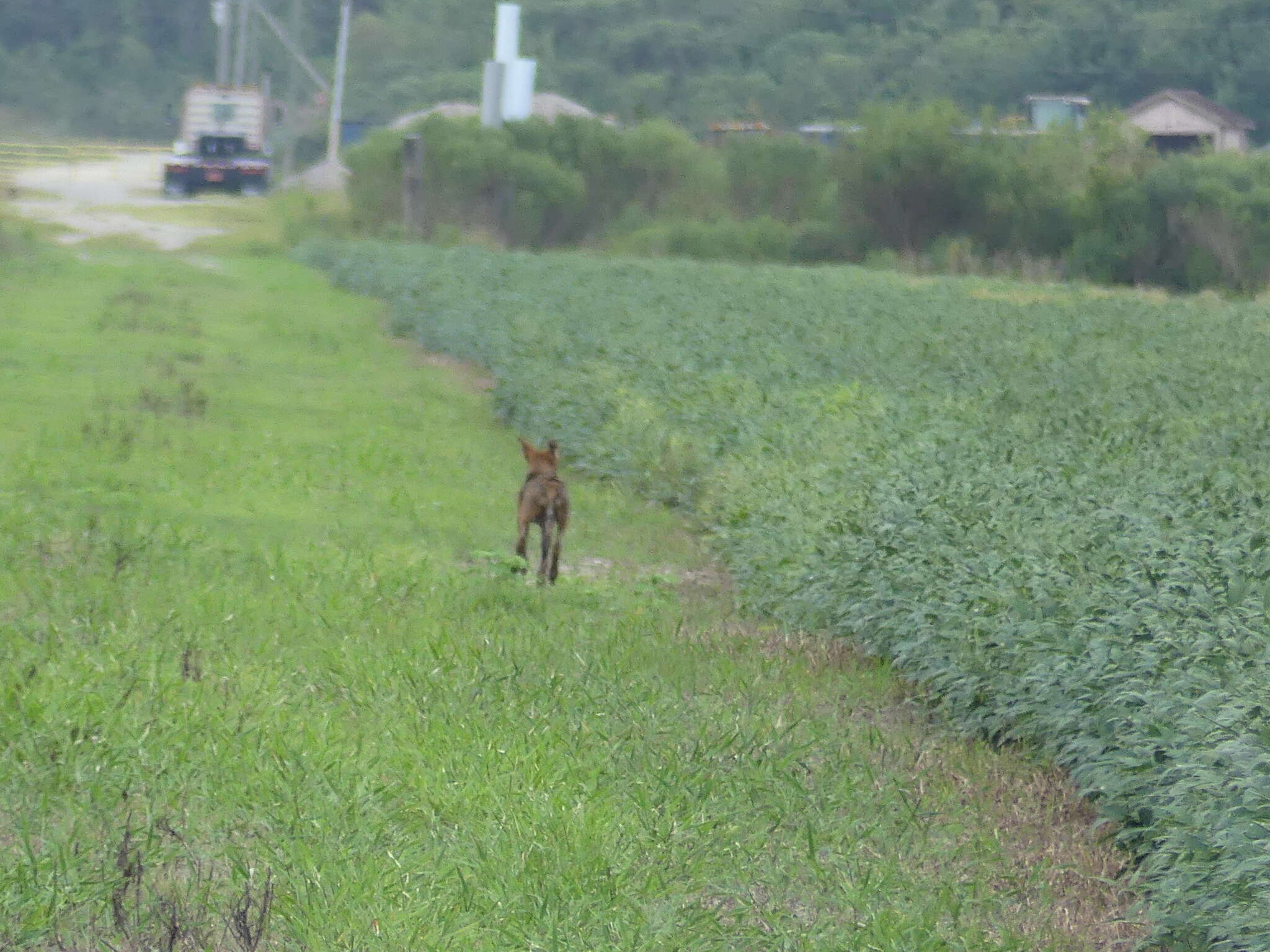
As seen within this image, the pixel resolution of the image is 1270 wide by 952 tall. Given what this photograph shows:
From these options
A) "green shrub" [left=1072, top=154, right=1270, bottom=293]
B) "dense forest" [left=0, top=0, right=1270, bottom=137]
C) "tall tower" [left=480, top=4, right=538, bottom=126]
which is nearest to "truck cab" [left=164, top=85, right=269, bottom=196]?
"tall tower" [left=480, top=4, right=538, bottom=126]

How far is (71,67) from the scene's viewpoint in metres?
79.5

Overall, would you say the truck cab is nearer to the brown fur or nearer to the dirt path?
the dirt path

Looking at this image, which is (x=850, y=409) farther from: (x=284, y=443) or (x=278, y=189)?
(x=278, y=189)

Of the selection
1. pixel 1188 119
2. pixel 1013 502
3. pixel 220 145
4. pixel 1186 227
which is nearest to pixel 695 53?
pixel 1188 119

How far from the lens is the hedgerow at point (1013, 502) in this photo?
5266mm

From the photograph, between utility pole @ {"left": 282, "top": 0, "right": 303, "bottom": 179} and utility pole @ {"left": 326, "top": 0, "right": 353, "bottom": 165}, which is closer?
utility pole @ {"left": 326, "top": 0, "right": 353, "bottom": 165}

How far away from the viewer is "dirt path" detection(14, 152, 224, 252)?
45.6 m

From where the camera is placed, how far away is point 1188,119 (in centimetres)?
5853

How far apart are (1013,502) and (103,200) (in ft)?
165

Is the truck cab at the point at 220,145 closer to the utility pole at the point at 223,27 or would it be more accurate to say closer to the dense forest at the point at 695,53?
the utility pole at the point at 223,27

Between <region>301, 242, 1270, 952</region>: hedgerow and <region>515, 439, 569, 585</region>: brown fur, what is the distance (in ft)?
3.29

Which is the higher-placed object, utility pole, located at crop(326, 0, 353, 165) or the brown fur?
utility pole, located at crop(326, 0, 353, 165)

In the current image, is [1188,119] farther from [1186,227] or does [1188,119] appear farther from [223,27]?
[223,27]

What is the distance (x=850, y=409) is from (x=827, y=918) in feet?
26.3
